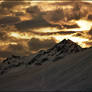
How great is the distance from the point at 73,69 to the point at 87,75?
16635 millimetres

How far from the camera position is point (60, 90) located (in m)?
57.1

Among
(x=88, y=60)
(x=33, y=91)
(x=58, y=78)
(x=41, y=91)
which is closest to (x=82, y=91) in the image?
(x=41, y=91)

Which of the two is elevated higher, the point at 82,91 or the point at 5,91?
the point at 82,91

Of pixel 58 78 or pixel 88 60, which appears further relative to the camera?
pixel 88 60

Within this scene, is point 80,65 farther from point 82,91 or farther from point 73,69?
point 82,91

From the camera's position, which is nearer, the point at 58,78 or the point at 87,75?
the point at 87,75

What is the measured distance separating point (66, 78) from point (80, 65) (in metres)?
10.9

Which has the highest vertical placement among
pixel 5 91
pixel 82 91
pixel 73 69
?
pixel 82 91

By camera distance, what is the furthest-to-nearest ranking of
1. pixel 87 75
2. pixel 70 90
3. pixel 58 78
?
pixel 58 78
pixel 87 75
pixel 70 90

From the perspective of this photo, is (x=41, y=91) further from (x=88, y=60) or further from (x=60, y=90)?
(x=88, y=60)

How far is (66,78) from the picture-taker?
7138 cm

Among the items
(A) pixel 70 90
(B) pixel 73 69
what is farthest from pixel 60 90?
(B) pixel 73 69

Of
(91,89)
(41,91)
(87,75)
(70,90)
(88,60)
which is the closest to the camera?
(91,89)

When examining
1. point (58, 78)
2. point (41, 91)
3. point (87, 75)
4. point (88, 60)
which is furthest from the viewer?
point (88, 60)
